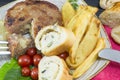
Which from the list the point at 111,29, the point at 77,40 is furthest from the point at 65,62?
the point at 111,29

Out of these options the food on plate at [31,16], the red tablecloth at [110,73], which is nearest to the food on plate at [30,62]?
the food on plate at [31,16]

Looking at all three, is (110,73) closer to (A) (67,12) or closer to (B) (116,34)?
(B) (116,34)

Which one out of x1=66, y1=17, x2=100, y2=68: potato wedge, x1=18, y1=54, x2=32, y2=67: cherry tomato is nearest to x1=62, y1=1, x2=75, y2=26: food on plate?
x1=66, y1=17, x2=100, y2=68: potato wedge

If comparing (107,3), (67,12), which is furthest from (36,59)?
(107,3)

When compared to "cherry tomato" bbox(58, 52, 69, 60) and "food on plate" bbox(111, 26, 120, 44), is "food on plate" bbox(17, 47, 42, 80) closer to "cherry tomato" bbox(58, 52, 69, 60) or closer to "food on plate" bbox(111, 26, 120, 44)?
"cherry tomato" bbox(58, 52, 69, 60)

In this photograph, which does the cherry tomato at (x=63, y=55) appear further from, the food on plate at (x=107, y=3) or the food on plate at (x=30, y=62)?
the food on plate at (x=107, y=3)

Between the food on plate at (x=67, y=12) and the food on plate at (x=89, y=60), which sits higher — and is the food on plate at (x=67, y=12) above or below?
above

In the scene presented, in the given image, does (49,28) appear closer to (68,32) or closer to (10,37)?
(68,32)
